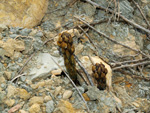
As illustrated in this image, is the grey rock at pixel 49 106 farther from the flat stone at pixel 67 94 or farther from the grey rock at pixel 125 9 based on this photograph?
the grey rock at pixel 125 9

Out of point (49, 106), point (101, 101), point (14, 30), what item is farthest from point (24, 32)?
point (101, 101)

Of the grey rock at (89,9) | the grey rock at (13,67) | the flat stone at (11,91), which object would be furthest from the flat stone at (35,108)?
the grey rock at (89,9)

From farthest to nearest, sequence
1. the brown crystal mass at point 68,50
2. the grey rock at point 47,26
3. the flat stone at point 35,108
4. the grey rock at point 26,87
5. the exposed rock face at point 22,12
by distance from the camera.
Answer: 1. the grey rock at point 47,26
2. the exposed rock face at point 22,12
3. the brown crystal mass at point 68,50
4. the grey rock at point 26,87
5. the flat stone at point 35,108

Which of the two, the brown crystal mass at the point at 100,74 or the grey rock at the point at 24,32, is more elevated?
the grey rock at the point at 24,32

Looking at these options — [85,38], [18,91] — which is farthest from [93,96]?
[85,38]

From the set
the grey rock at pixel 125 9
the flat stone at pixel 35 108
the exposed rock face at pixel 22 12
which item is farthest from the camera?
the grey rock at pixel 125 9
